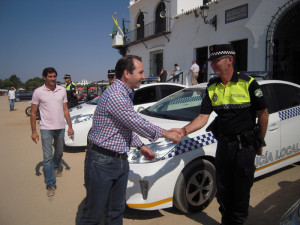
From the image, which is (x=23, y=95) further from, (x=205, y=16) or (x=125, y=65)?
(x=125, y=65)

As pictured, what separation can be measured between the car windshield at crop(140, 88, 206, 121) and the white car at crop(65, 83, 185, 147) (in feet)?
4.49

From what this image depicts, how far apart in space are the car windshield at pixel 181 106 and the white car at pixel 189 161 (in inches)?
0.6

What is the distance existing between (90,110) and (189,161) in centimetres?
364

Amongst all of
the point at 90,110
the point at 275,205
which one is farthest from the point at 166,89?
the point at 275,205

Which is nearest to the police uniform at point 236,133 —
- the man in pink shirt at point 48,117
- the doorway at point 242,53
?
the man in pink shirt at point 48,117

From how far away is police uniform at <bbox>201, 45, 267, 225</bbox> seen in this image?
2.23 metres

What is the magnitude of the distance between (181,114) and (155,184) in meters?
1.27

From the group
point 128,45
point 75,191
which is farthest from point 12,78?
point 75,191

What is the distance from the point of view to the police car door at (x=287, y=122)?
11.6 feet

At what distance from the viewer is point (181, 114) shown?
3562 millimetres

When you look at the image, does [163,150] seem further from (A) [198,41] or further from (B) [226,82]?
(A) [198,41]

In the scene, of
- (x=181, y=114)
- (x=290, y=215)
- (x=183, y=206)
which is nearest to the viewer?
(x=290, y=215)

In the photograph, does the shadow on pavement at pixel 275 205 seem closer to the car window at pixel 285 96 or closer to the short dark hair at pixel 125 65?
the car window at pixel 285 96

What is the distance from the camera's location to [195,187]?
286 cm
